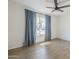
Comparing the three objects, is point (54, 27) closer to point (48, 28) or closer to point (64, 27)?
point (64, 27)

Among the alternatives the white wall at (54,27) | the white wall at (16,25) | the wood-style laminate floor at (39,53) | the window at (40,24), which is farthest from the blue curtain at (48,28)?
the wood-style laminate floor at (39,53)

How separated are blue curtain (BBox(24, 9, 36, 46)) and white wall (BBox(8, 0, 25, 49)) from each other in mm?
224

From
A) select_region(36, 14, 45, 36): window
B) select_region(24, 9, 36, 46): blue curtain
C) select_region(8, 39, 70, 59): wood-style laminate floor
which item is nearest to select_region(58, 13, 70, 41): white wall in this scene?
select_region(36, 14, 45, 36): window

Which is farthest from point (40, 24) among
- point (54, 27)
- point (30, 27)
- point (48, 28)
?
point (54, 27)

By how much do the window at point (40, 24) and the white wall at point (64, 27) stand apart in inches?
73.3

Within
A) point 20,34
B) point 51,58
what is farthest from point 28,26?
point 51,58

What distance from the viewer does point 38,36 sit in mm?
6246

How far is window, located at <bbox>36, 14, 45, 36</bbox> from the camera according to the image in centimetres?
611

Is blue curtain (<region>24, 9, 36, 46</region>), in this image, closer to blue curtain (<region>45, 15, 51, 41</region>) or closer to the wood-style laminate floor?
the wood-style laminate floor

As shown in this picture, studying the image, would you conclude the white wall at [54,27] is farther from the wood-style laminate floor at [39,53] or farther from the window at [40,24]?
the wood-style laminate floor at [39,53]

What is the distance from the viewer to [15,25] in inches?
186

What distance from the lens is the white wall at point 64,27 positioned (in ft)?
22.9
